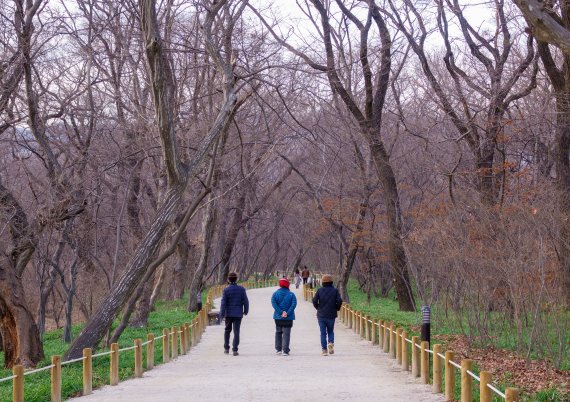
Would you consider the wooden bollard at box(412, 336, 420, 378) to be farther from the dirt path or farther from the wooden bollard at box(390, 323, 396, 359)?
the wooden bollard at box(390, 323, 396, 359)

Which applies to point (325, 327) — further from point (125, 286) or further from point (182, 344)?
point (125, 286)

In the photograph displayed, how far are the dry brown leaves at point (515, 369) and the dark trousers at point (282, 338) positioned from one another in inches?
129

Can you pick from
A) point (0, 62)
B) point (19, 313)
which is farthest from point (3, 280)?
point (0, 62)

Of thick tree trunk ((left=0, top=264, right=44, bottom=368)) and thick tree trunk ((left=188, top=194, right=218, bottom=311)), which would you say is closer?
thick tree trunk ((left=0, top=264, right=44, bottom=368))

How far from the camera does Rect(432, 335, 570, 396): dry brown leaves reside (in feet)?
38.6

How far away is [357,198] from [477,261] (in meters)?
24.7

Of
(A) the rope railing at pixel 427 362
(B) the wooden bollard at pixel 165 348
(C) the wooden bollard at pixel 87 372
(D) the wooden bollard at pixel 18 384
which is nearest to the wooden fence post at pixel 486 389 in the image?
(A) the rope railing at pixel 427 362

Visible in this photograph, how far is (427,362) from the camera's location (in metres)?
13.0

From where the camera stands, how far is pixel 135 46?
22.9 meters

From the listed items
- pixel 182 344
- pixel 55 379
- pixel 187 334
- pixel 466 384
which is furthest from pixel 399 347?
pixel 55 379

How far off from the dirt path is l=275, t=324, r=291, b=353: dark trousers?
229 millimetres

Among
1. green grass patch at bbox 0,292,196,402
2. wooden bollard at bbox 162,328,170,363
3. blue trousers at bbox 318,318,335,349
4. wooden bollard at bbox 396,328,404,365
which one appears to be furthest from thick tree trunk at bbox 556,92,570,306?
green grass patch at bbox 0,292,196,402

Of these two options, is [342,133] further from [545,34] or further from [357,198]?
[545,34]

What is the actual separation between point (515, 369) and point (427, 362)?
1633 mm
